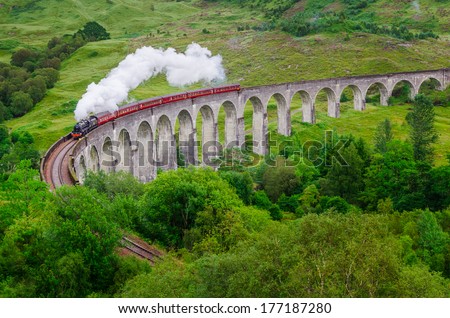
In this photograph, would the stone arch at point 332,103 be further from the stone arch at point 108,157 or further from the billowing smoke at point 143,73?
the stone arch at point 108,157

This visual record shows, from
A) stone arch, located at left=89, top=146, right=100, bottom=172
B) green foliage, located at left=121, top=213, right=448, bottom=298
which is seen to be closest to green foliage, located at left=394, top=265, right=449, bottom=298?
green foliage, located at left=121, top=213, right=448, bottom=298

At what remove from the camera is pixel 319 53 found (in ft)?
401

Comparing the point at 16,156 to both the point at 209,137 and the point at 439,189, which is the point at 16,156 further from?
the point at 439,189

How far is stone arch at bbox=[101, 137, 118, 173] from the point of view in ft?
187

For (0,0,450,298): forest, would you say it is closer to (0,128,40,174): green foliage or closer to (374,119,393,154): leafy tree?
(0,128,40,174): green foliage

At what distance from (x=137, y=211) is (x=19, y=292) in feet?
45.5

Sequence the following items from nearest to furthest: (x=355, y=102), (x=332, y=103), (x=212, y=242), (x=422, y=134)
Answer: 1. (x=212, y=242)
2. (x=422, y=134)
3. (x=332, y=103)
4. (x=355, y=102)

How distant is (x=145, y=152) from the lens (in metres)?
65.2

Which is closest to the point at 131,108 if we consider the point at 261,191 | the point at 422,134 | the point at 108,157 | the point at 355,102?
the point at 108,157

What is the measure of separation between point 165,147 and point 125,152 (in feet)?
26.5

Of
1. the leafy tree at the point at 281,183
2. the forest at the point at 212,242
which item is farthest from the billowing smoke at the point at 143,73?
the forest at the point at 212,242

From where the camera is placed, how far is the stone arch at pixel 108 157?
187 ft
